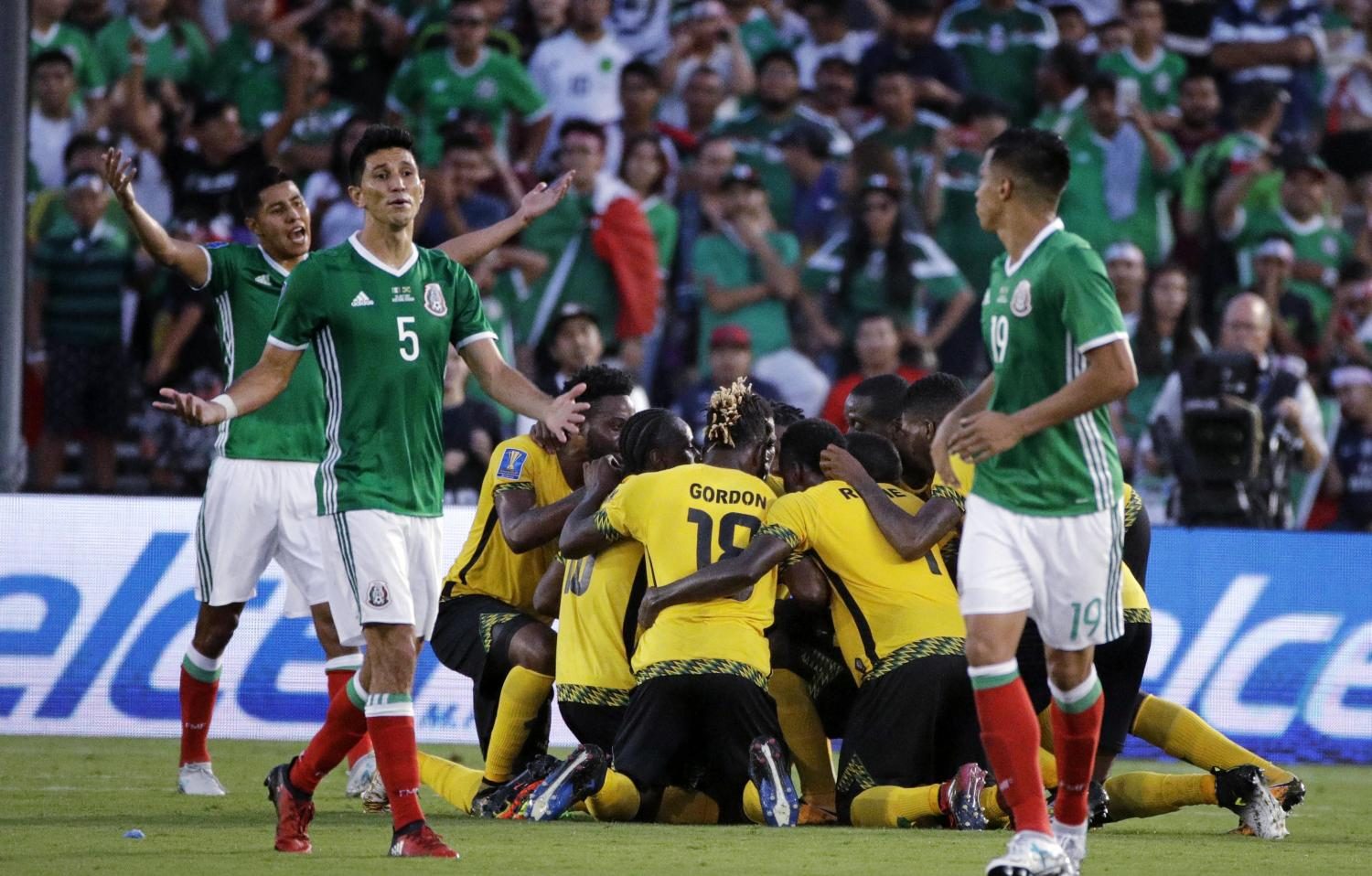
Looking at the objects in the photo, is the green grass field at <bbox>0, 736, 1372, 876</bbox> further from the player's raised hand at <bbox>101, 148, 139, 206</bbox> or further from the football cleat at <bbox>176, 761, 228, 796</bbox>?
the player's raised hand at <bbox>101, 148, 139, 206</bbox>

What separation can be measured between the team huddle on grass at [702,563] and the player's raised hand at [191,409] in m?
0.02

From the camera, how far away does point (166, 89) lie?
1645 centimetres

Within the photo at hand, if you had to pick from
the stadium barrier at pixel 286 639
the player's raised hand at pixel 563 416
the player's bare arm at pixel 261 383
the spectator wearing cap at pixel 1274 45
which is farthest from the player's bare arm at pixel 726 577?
the spectator wearing cap at pixel 1274 45

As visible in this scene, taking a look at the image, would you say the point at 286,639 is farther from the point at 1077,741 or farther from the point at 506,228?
the point at 1077,741

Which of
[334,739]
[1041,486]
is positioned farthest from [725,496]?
[1041,486]

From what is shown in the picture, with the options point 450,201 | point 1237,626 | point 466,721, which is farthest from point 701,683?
point 450,201

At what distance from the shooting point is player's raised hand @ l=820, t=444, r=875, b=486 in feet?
27.7

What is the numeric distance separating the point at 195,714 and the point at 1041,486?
4.78 meters

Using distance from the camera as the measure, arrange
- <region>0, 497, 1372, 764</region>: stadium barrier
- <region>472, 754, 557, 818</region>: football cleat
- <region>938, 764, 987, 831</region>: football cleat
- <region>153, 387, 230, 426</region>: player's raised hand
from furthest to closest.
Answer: <region>0, 497, 1372, 764</region>: stadium barrier, <region>472, 754, 557, 818</region>: football cleat, <region>938, 764, 987, 831</region>: football cleat, <region>153, 387, 230, 426</region>: player's raised hand

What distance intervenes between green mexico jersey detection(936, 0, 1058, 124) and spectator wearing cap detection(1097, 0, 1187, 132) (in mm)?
579

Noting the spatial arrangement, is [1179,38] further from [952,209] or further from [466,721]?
[466,721]

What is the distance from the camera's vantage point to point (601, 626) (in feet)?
27.9

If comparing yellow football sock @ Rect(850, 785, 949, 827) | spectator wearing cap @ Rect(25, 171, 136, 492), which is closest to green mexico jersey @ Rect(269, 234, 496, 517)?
yellow football sock @ Rect(850, 785, 949, 827)

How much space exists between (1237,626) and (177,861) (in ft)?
24.2
